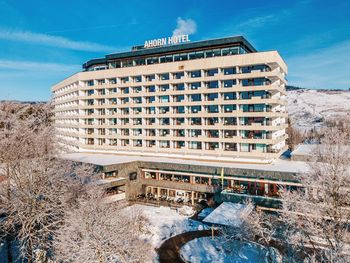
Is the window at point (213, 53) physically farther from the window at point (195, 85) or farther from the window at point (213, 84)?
the window at point (213, 84)

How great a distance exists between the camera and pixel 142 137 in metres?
64.1

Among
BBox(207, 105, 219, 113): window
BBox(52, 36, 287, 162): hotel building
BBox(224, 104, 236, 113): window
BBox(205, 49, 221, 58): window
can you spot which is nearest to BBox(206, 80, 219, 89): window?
BBox(52, 36, 287, 162): hotel building

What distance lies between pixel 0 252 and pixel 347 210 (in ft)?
131

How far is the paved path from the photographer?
32188 mm

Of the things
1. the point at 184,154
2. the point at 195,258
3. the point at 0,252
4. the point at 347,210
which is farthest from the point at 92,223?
the point at 184,154

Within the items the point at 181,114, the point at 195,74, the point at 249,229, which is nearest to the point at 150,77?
the point at 195,74

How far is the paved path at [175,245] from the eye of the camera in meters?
32.2

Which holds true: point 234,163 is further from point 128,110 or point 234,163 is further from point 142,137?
point 128,110

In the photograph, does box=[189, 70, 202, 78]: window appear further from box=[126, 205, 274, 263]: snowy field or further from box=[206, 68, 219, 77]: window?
box=[126, 205, 274, 263]: snowy field

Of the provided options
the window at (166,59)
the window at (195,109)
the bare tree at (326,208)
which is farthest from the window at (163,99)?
the bare tree at (326,208)

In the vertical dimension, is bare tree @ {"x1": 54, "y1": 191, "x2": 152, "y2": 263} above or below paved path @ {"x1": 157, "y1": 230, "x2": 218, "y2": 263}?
above

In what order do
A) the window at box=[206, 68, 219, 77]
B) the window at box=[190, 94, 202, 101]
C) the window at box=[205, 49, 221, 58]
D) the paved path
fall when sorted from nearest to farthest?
1. the paved path
2. the window at box=[206, 68, 219, 77]
3. the window at box=[190, 94, 202, 101]
4. the window at box=[205, 49, 221, 58]

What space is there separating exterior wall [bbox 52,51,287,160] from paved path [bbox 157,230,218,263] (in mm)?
19256

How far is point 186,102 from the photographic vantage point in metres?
57.4
